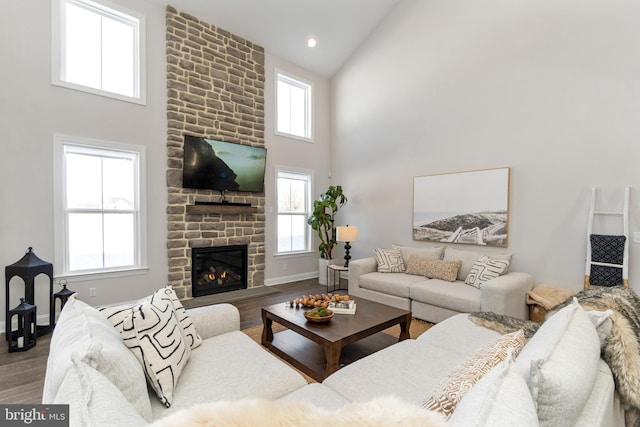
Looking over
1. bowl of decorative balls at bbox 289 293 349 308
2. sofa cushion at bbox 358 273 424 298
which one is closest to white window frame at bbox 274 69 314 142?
sofa cushion at bbox 358 273 424 298

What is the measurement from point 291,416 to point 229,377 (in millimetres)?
1110

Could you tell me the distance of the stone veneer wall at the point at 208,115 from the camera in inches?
166

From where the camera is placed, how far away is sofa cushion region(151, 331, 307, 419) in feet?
4.39

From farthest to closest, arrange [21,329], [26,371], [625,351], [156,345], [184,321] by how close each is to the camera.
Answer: [21,329]
[26,371]
[184,321]
[156,345]
[625,351]

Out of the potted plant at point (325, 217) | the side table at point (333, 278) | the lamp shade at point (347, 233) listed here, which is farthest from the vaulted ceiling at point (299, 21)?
the side table at point (333, 278)

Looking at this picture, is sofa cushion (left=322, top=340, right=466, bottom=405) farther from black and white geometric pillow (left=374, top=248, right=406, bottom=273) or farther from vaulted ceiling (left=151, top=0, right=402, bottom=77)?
vaulted ceiling (left=151, top=0, right=402, bottom=77)

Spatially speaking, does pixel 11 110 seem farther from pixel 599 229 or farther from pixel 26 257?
pixel 599 229

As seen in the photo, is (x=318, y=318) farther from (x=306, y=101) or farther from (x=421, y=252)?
(x=306, y=101)

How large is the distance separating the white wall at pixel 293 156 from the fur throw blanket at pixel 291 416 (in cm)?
475

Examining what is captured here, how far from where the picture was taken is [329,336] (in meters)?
2.19

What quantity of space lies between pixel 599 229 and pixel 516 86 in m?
1.91

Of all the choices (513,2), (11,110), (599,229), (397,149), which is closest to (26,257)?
(11,110)

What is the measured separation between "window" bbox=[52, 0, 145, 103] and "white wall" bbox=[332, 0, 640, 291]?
364cm

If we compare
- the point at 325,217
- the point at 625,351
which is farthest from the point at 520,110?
the point at 625,351
